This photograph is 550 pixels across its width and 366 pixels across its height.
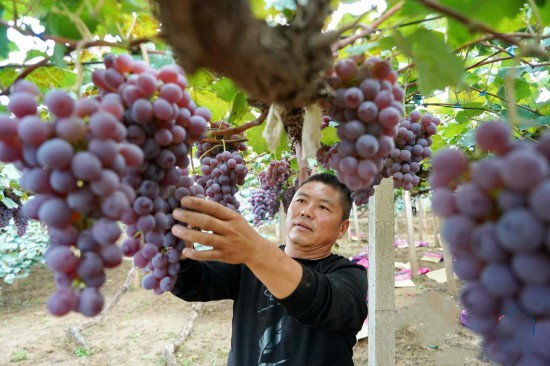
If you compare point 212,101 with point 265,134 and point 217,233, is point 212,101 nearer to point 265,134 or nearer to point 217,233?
point 217,233

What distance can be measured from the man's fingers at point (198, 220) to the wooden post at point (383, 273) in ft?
7.18

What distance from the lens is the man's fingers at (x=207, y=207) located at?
105cm

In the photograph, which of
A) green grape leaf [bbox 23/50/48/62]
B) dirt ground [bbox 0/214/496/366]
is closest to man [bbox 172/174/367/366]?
green grape leaf [bbox 23/50/48/62]

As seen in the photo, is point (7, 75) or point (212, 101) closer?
point (7, 75)

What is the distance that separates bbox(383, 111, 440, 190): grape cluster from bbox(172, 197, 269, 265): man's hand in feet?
2.24

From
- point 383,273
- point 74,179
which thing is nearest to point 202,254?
point 74,179

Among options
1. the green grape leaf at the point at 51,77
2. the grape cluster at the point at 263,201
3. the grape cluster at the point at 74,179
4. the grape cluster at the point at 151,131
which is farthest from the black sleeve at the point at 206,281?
the grape cluster at the point at 263,201

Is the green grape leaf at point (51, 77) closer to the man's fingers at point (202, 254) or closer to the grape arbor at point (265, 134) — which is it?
the grape arbor at point (265, 134)

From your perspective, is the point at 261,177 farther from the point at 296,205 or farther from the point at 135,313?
the point at 135,313

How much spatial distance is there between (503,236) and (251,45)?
396 millimetres

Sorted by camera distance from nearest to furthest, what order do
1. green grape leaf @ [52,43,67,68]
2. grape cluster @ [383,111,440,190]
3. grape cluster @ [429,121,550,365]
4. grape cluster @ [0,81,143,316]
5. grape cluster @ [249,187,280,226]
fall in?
grape cluster @ [429,121,550,365], grape cluster @ [0,81,143,316], green grape leaf @ [52,43,67,68], grape cluster @ [383,111,440,190], grape cluster @ [249,187,280,226]

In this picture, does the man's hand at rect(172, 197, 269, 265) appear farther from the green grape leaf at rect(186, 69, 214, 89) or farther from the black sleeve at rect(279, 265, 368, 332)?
the green grape leaf at rect(186, 69, 214, 89)

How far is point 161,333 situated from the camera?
6.98 metres

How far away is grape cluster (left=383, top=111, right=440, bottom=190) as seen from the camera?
1.62 m
